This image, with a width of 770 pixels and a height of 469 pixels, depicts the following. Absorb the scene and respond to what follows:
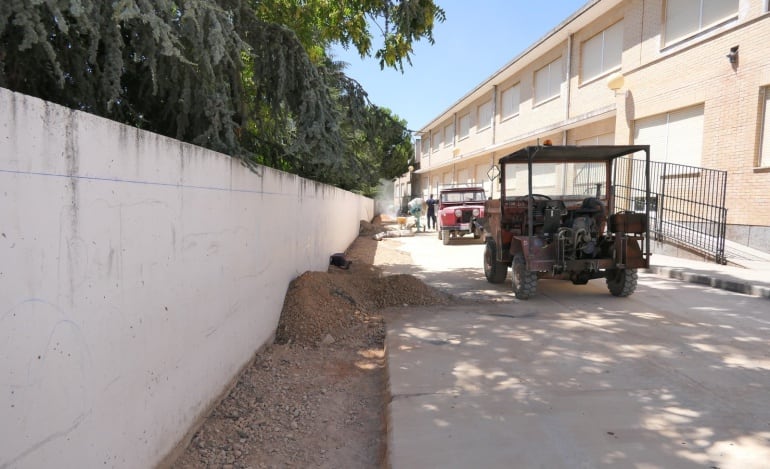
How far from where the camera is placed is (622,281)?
6855 mm

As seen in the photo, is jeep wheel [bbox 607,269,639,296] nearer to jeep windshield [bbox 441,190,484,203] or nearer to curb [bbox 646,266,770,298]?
curb [bbox 646,266,770,298]

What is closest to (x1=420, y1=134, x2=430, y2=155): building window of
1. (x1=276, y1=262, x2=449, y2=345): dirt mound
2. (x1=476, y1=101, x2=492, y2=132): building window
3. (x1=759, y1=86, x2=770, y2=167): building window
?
(x1=476, y1=101, x2=492, y2=132): building window

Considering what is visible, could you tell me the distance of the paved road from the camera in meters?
2.66

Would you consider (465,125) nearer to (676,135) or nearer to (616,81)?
(616,81)

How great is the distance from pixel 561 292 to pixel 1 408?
726 cm

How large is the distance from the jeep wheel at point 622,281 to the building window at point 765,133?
19.1 feet

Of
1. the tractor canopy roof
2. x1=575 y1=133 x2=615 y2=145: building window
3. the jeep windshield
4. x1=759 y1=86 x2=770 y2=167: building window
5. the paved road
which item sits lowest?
the paved road

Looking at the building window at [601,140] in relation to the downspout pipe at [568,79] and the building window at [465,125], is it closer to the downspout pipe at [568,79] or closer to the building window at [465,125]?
the downspout pipe at [568,79]

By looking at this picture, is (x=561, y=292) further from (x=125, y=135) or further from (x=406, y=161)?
(x=406, y=161)

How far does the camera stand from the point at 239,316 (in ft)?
12.8

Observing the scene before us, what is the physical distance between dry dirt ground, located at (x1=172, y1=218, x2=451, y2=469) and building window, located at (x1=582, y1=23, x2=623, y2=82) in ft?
42.2

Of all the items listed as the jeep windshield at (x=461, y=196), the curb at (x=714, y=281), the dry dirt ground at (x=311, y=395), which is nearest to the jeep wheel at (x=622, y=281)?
the curb at (x=714, y=281)

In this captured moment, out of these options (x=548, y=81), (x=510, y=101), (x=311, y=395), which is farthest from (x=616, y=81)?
(x=311, y=395)

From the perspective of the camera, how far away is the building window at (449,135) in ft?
104
